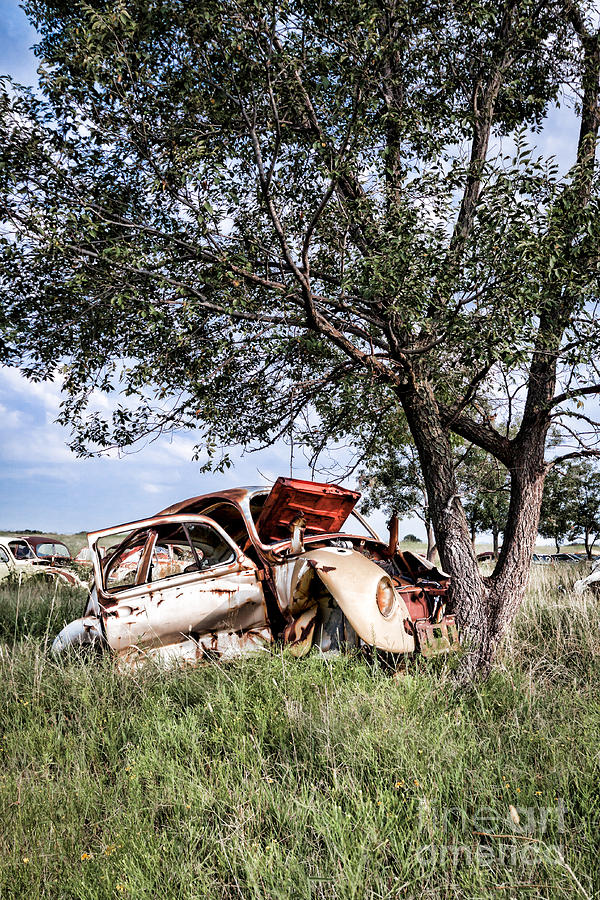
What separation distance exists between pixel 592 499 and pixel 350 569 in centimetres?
3429

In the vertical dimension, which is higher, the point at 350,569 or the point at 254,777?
the point at 350,569

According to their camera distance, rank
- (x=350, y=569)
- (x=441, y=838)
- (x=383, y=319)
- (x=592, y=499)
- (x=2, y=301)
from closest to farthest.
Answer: (x=441, y=838), (x=350, y=569), (x=383, y=319), (x=2, y=301), (x=592, y=499)

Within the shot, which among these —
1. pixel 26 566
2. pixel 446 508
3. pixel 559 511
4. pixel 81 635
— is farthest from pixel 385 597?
pixel 559 511

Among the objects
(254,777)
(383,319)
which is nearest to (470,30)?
(383,319)

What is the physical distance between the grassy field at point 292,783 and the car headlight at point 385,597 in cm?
51

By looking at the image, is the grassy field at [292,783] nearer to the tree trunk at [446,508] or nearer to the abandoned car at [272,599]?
the abandoned car at [272,599]

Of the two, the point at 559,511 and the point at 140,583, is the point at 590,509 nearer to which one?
the point at 559,511

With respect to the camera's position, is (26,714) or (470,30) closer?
(26,714)

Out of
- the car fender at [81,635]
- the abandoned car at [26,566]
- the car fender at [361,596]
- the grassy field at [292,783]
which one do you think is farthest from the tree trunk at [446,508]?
the abandoned car at [26,566]

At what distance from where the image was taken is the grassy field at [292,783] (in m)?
2.83

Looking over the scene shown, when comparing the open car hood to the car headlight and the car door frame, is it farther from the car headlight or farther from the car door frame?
the car headlight

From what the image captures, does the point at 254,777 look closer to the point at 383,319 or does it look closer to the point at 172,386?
the point at 383,319

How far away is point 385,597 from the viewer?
5195mm

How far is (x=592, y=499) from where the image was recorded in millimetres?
35125
